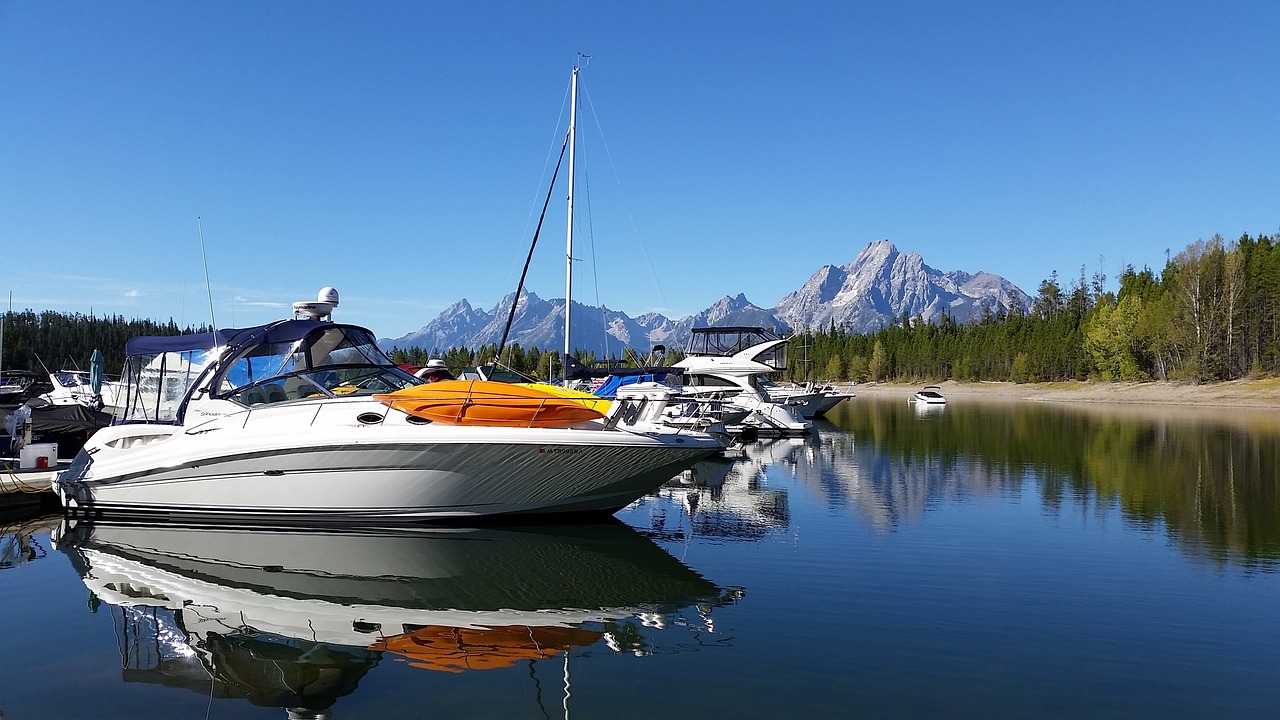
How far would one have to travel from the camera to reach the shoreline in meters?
56.9

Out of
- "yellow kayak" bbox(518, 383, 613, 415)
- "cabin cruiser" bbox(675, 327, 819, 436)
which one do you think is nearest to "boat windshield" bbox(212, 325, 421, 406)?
"yellow kayak" bbox(518, 383, 613, 415)

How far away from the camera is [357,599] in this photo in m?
8.94

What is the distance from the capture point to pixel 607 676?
263 inches

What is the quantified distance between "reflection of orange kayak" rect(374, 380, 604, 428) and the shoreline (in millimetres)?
60456

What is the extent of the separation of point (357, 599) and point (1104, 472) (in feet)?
66.1

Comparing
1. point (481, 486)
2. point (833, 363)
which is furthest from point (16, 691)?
point (833, 363)

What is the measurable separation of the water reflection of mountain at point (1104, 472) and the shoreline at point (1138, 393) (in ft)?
84.6

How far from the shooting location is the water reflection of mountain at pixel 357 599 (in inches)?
274

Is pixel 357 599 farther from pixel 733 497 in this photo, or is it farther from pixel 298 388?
pixel 733 497

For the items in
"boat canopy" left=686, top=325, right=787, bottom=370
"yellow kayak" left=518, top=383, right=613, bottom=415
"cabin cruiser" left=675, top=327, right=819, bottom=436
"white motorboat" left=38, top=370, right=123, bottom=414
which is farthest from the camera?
"boat canopy" left=686, top=325, right=787, bottom=370

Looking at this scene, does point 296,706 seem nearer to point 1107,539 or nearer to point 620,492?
point 620,492

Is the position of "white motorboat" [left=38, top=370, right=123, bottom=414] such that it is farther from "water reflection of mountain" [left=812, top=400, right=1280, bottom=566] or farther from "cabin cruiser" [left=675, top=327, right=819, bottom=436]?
"water reflection of mountain" [left=812, top=400, right=1280, bottom=566]

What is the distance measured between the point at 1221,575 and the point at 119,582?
14785 mm

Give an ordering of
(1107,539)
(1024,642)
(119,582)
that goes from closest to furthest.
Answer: (1024,642) < (119,582) < (1107,539)
